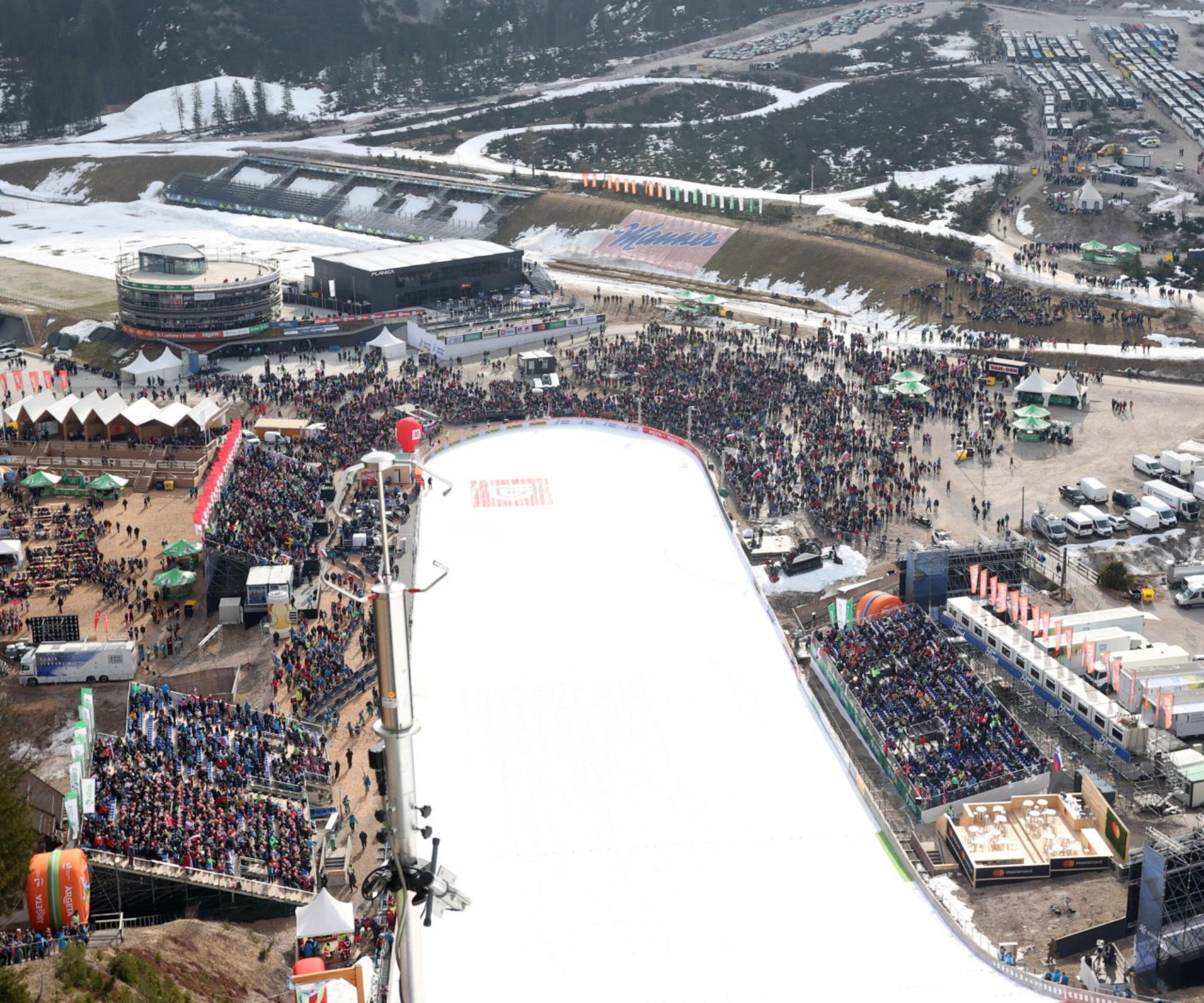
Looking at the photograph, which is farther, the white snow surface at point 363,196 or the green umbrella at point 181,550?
the white snow surface at point 363,196

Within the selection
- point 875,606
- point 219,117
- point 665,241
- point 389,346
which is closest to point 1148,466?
point 875,606

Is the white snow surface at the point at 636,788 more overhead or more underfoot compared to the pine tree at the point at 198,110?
more underfoot

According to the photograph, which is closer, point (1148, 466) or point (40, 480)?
point (40, 480)

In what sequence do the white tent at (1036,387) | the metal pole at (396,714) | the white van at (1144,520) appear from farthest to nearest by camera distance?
the white tent at (1036,387) < the white van at (1144,520) < the metal pole at (396,714)

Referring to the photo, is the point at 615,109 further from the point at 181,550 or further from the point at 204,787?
the point at 204,787

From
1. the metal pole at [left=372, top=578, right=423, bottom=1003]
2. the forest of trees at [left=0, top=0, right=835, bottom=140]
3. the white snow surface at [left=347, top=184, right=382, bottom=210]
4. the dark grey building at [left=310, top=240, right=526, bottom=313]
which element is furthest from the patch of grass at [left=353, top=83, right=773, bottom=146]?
the metal pole at [left=372, top=578, right=423, bottom=1003]

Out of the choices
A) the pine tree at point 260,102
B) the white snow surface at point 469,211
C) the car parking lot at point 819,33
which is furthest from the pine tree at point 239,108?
the car parking lot at point 819,33

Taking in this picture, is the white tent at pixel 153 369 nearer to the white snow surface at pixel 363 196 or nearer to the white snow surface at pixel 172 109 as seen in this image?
the white snow surface at pixel 363 196
